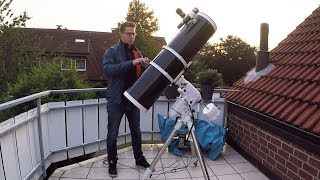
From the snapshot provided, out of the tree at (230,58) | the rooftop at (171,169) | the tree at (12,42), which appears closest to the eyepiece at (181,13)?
the rooftop at (171,169)

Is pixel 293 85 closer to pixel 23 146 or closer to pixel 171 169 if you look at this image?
pixel 171 169

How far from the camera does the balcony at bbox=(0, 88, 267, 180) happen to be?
281 cm

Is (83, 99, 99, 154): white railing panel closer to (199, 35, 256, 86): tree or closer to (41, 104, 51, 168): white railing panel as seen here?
(41, 104, 51, 168): white railing panel

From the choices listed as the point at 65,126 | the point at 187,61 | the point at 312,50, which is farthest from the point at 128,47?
the point at 312,50

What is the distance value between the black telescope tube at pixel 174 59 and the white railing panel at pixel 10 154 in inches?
44.2

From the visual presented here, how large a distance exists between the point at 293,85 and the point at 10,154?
3.26 m

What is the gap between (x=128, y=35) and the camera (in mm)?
3316

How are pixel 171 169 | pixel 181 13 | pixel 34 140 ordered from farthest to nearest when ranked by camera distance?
pixel 171 169 → pixel 34 140 → pixel 181 13

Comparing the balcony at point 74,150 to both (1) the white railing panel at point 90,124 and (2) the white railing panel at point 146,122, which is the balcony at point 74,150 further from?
(2) the white railing panel at point 146,122

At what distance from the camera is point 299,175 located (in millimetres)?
2992

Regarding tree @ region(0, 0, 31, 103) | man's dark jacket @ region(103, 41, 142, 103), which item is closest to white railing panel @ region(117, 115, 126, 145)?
man's dark jacket @ region(103, 41, 142, 103)

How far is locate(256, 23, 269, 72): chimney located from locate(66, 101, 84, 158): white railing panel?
9.52 feet

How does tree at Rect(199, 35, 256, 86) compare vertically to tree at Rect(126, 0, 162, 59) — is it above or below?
below

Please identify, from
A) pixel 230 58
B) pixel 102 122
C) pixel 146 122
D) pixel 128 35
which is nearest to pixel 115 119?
pixel 102 122
